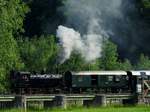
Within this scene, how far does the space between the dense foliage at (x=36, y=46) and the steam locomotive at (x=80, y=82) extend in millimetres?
2854

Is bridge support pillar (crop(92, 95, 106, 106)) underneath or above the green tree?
underneath

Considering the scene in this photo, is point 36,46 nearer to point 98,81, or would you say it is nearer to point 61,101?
point 98,81

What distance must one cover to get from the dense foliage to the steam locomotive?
9.36 feet

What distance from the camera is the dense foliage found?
80562 mm

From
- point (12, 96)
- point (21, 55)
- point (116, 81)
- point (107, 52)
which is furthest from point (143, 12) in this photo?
point (12, 96)

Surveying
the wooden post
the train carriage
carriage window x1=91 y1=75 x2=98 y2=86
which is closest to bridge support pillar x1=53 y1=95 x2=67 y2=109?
the wooden post

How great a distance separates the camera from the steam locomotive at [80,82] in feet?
262

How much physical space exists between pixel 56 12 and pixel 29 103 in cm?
5153

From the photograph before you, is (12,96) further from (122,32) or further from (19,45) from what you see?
(122,32)

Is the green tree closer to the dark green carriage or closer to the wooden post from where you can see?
the wooden post

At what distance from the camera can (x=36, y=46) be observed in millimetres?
101875

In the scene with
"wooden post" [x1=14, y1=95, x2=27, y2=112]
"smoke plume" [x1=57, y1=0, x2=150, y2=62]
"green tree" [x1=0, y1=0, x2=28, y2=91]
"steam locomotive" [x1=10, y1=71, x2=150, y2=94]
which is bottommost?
"wooden post" [x1=14, y1=95, x2=27, y2=112]

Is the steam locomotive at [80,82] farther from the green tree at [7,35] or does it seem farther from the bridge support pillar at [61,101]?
the bridge support pillar at [61,101]

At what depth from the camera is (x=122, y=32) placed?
129 meters
